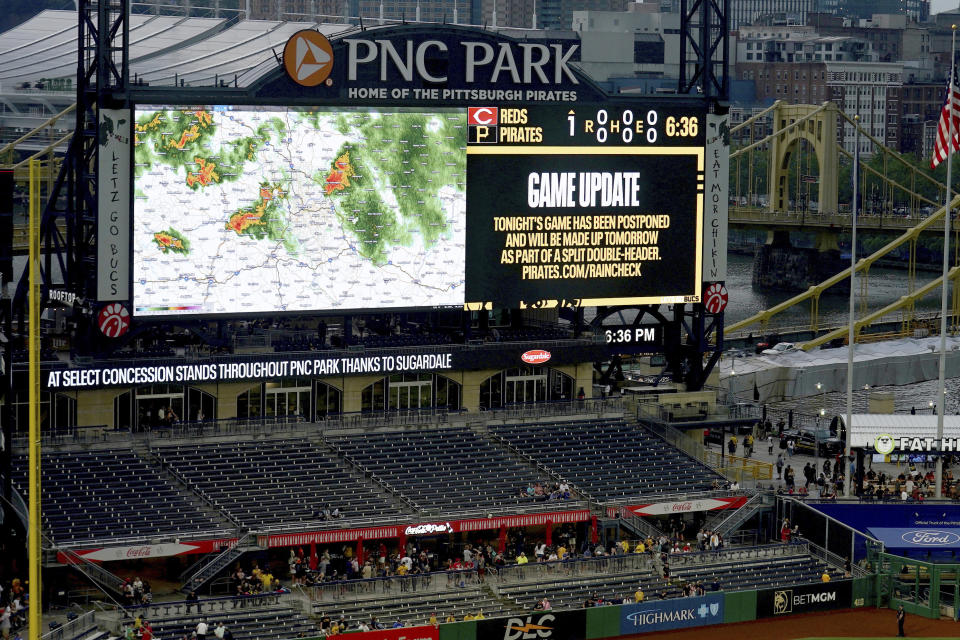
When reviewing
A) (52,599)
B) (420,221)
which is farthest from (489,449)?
(52,599)

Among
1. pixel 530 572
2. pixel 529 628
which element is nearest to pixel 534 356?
pixel 530 572

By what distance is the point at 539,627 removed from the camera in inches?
2119

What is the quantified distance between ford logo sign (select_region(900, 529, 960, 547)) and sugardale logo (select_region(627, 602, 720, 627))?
8647mm

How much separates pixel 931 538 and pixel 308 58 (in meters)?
26.3

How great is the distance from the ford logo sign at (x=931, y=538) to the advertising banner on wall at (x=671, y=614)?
8542mm

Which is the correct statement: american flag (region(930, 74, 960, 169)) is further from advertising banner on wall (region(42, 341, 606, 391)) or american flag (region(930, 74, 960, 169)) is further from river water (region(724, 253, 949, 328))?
river water (region(724, 253, 949, 328))

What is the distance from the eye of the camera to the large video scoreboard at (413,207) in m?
57.8

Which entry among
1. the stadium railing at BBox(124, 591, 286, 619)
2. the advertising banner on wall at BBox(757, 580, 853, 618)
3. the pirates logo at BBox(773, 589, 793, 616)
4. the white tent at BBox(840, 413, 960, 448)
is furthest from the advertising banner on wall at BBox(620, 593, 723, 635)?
the stadium railing at BBox(124, 591, 286, 619)

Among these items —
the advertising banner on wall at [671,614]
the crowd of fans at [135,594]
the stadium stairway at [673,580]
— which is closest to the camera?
the crowd of fans at [135,594]

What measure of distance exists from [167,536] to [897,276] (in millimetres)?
117344

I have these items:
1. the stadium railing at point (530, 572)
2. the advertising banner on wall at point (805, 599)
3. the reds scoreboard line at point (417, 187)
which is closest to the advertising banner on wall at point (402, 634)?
the stadium railing at point (530, 572)

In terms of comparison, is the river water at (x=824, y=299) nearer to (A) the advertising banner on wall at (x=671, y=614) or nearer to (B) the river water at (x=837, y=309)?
(B) the river water at (x=837, y=309)

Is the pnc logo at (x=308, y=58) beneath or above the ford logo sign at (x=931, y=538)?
above

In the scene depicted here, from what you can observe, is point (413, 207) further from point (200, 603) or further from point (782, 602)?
point (782, 602)
